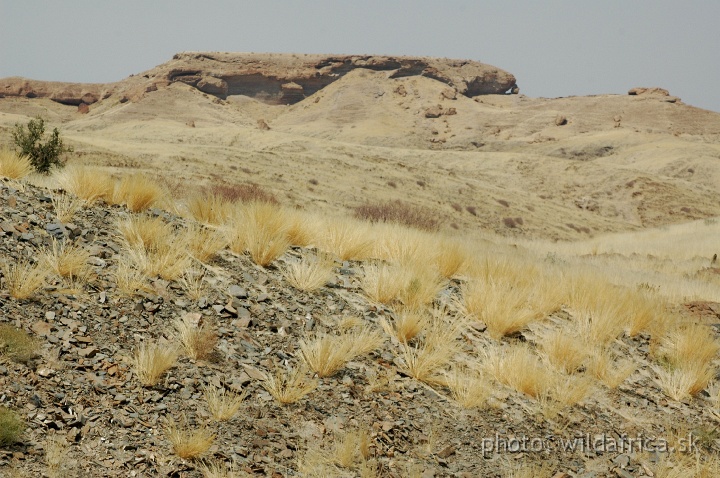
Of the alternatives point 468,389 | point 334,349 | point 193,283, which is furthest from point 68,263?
point 468,389

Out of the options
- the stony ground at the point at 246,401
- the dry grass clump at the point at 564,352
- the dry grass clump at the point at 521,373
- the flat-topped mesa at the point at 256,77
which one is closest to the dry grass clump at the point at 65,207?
the stony ground at the point at 246,401

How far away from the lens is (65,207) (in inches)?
268

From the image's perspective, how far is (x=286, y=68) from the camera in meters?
104

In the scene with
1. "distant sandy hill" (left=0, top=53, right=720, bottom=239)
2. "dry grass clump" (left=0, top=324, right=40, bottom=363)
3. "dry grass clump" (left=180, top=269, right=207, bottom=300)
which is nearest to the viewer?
"dry grass clump" (left=0, top=324, right=40, bottom=363)

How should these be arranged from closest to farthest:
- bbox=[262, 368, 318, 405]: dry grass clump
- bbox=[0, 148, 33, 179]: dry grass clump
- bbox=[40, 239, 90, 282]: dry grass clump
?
bbox=[262, 368, 318, 405]: dry grass clump → bbox=[40, 239, 90, 282]: dry grass clump → bbox=[0, 148, 33, 179]: dry grass clump

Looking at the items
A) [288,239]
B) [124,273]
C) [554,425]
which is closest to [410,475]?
[554,425]

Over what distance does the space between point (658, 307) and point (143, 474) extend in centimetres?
752

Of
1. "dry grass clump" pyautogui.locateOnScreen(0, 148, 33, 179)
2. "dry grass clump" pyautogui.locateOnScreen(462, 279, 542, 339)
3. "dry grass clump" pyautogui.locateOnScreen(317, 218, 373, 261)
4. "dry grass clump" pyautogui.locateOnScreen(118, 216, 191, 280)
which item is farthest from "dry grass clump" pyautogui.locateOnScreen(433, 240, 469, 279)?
"dry grass clump" pyautogui.locateOnScreen(0, 148, 33, 179)

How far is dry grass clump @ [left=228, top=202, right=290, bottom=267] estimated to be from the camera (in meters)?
7.38

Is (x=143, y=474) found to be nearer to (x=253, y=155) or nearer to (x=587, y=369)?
(x=587, y=369)

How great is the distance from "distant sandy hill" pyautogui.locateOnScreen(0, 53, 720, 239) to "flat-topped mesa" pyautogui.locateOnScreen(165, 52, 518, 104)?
27 centimetres

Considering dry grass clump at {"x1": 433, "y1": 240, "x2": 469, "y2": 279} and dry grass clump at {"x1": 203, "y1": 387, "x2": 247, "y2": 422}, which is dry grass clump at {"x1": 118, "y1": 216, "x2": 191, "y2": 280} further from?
dry grass clump at {"x1": 433, "y1": 240, "x2": 469, "y2": 279}

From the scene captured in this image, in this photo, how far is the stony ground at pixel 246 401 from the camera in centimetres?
403

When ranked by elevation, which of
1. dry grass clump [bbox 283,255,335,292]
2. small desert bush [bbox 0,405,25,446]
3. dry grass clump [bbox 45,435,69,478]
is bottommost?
dry grass clump [bbox 45,435,69,478]
